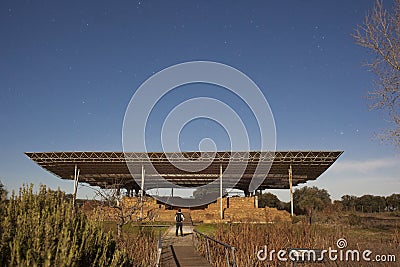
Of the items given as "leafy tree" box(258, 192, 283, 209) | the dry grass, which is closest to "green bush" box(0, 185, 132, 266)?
the dry grass

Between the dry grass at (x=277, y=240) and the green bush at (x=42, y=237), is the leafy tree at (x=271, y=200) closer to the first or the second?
the dry grass at (x=277, y=240)

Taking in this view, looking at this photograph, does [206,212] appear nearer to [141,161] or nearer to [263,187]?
[141,161]

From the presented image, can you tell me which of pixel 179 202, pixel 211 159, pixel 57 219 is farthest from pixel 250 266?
pixel 179 202

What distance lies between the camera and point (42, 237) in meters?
4.42

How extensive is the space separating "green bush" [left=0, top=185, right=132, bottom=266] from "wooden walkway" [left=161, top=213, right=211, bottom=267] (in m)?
8.26

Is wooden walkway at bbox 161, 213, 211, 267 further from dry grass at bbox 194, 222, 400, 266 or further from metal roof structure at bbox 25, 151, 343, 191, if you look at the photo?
metal roof structure at bbox 25, 151, 343, 191

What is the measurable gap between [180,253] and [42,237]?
40.1 ft

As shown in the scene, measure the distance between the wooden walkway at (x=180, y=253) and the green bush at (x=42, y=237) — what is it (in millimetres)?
8258

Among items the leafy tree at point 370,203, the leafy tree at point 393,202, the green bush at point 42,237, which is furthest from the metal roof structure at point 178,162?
the leafy tree at point 393,202

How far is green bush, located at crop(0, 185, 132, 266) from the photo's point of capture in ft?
13.2

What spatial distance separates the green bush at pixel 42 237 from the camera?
4026 mm

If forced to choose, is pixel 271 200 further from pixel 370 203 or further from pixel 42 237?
pixel 42 237

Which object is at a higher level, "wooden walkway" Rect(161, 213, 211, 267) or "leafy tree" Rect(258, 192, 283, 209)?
"leafy tree" Rect(258, 192, 283, 209)

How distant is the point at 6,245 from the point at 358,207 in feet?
230
